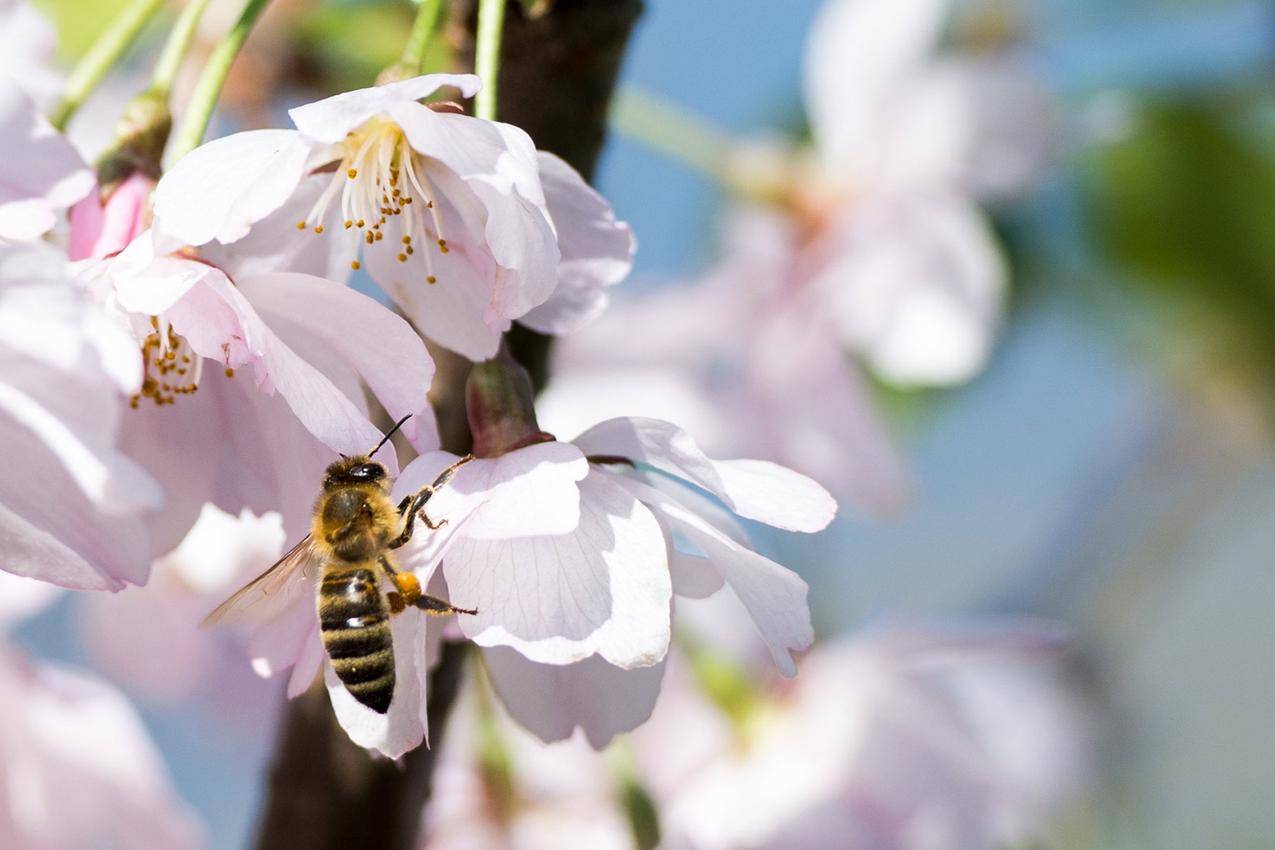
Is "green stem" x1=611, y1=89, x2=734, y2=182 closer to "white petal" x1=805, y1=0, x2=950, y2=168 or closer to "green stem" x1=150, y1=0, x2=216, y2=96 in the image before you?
"white petal" x1=805, y1=0, x2=950, y2=168

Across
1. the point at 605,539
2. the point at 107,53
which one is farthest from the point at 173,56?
the point at 605,539

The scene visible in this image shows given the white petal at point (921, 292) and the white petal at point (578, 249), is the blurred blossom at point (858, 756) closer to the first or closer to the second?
the white petal at point (921, 292)

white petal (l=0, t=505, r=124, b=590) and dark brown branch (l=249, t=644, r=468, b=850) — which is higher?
white petal (l=0, t=505, r=124, b=590)

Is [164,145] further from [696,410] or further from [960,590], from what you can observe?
[960,590]

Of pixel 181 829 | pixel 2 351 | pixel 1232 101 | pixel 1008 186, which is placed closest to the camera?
pixel 2 351

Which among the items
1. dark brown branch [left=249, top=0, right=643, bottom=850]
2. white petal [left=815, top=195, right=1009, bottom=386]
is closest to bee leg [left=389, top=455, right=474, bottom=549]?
dark brown branch [left=249, top=0, right=643, bottom=850]

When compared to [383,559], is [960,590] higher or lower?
lower

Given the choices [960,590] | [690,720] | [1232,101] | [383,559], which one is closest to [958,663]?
[690,720]

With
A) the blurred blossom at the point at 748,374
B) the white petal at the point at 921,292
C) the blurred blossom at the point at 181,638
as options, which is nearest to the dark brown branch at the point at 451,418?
the blurred blossom at the point at 181,638
